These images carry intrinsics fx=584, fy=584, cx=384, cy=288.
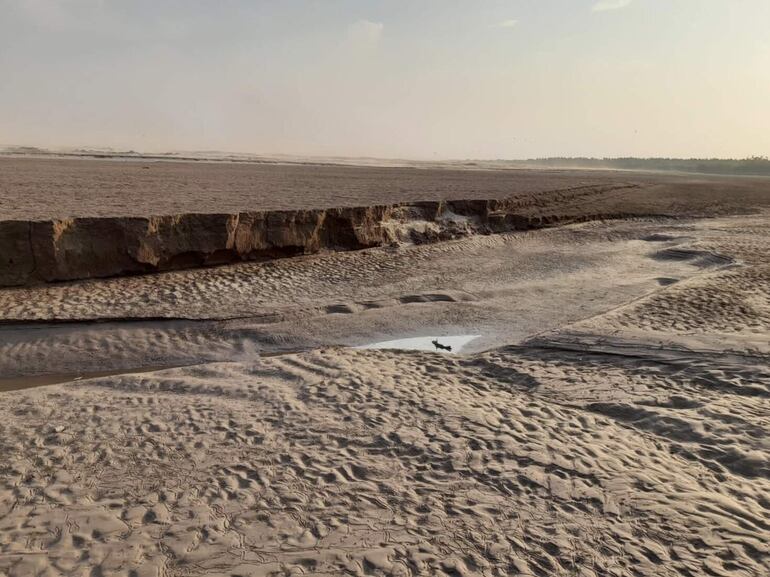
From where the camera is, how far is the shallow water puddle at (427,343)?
6484 millimetres

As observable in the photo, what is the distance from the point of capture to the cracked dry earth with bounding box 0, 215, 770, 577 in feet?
9.37

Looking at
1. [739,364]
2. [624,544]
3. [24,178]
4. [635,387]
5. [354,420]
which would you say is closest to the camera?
[624,544]

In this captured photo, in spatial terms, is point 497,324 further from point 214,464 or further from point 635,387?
point 214,464

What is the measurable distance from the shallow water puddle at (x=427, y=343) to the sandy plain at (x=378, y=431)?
0.45 ft

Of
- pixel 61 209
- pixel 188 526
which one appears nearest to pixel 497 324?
pixel 188 526

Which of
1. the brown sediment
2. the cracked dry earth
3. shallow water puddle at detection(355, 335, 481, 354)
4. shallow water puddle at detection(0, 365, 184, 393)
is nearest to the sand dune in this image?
the cracked dry earth

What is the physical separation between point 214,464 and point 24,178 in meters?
13.7

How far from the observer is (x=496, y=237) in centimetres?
1283

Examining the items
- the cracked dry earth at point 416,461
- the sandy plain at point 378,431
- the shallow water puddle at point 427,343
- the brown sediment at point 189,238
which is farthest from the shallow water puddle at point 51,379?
the brown sediment at point 189,238

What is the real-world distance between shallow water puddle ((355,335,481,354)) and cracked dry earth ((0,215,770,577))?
489 mm

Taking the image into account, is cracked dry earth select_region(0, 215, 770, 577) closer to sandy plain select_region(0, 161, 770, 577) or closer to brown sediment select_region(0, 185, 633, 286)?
sandy plain select_region(0, 161, 770, 577)

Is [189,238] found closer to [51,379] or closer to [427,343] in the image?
[51,379]

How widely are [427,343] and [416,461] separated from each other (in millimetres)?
3083

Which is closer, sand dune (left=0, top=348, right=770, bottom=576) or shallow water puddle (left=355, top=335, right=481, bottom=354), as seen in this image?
sand dune (left=0, top=348, right=770, bottom=576)
